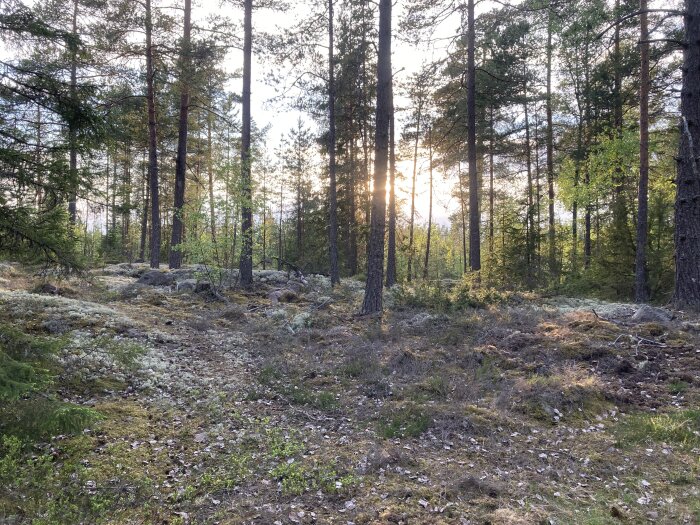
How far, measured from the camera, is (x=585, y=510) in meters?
3.48

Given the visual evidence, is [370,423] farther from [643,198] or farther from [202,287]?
[643,198]

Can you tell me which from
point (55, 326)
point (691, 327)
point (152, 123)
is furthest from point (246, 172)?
point (691, 327)

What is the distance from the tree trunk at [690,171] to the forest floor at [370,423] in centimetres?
110

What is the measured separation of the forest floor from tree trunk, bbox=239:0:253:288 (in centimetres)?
505

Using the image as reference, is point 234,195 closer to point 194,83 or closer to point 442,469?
point 194,83

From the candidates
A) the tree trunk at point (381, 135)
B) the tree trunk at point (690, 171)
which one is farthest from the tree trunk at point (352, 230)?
the tree trunk at point (690, 171)

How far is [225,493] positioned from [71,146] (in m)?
4.34

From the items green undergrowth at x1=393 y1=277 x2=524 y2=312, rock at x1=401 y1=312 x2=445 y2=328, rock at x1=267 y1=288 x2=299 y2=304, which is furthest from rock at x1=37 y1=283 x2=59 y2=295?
green undergrowth at x1=393 y1=277 x2=524 y2=312

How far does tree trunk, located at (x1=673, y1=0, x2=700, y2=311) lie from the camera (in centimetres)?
859

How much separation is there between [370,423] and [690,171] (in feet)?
29.0

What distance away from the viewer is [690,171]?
341 inches

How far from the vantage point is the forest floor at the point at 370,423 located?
3.54 metres

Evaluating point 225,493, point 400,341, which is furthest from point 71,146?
point 400,341

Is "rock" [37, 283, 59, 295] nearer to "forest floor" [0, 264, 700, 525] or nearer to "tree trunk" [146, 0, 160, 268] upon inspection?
"forest floor" [0, 264, 700, 525]
